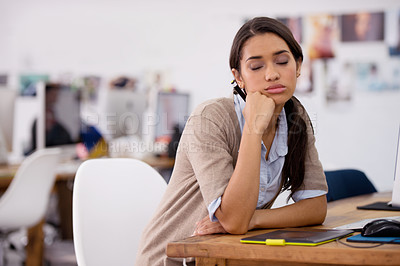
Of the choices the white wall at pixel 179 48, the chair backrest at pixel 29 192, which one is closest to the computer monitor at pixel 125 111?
the white wall at pixel 179 48

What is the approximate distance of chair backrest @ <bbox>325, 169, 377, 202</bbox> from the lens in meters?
2.10

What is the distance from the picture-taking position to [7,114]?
413 cm

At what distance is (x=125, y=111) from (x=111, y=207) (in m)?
3.32

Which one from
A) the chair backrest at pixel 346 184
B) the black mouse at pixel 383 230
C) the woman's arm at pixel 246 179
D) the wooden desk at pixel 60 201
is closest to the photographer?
the black mouse at pixel 383 230

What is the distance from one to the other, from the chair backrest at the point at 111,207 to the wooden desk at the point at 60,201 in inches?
77.9

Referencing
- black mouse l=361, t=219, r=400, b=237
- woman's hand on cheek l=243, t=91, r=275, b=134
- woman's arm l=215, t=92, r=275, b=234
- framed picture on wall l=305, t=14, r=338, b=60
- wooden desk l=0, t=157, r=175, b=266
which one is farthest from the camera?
framed picture on wall l=305, t=14, r=338, b=60

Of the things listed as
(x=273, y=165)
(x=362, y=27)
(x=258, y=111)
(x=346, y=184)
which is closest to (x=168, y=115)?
(x=362, y=27)

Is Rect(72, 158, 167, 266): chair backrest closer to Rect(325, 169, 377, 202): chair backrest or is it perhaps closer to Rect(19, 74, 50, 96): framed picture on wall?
Rect(325, 169, 377, 202): chair backrest

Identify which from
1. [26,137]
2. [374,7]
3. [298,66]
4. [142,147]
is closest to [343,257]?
[298,66]

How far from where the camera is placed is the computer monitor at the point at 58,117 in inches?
153

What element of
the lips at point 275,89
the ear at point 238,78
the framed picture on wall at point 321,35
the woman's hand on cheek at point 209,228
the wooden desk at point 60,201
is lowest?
the wooden desk at point 60,201

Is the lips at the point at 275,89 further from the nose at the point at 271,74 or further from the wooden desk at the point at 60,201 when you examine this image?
the wooden desk at the point at 60,201

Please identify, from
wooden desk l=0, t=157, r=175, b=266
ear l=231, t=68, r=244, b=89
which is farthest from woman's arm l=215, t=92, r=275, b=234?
wooden desk l=0, t=157, r=175, b=266

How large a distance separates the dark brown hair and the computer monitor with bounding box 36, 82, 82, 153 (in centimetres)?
272
